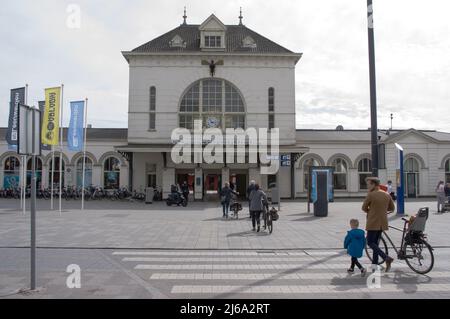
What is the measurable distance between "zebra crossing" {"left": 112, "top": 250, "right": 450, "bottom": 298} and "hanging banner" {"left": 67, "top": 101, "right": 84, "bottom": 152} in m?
13.9

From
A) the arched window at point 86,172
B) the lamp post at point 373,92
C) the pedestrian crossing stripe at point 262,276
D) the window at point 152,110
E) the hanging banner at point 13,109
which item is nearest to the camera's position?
the pedestrian crossing stripe at point 262,276

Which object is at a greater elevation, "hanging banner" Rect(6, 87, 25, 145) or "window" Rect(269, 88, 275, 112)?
"window" Rect(269, 88, 275, 112)

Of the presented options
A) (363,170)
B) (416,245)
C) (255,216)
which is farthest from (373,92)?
(363,170)

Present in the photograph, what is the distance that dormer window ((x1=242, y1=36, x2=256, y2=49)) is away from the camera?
3438 centimetres

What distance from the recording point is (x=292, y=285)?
7004 millimetres

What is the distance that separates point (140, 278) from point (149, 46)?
29902 millimetres

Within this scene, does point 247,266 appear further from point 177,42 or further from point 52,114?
point 177,42

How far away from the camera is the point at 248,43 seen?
34469 mm

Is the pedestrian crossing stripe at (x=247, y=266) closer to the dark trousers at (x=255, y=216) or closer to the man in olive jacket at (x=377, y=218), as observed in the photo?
the man in olive jacket at (x=377, y=218)

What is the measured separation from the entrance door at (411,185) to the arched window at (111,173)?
25701 millimetres

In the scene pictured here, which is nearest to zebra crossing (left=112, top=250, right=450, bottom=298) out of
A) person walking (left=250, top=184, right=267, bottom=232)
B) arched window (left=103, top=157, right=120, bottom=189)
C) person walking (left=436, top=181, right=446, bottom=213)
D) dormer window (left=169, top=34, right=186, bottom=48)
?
person walking (left=250, top=184, right=267, bottom=232)

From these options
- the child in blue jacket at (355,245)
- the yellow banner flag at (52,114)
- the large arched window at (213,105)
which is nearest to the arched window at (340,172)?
the large arched window at (213,105)

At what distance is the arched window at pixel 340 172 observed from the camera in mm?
35844

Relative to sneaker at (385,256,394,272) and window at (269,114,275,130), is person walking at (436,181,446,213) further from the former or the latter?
sneaker at (385,256,394,272)
